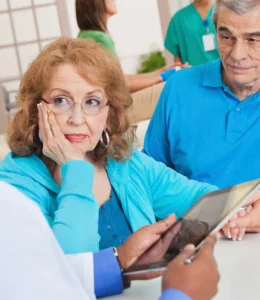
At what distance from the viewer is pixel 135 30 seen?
31.4 feet

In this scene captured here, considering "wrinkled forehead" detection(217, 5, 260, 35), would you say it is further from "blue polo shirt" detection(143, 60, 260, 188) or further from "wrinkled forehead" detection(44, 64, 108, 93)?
"wrinkled forehead" detection(44, 64, 108, 93)

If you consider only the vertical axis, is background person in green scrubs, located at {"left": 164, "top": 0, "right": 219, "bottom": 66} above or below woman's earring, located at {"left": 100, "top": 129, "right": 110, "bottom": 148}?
below

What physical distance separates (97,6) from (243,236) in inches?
→ 127

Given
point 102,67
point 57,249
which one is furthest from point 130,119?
point 57,249

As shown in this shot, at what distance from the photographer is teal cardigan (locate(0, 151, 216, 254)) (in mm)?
1521

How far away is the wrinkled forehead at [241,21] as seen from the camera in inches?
85.7

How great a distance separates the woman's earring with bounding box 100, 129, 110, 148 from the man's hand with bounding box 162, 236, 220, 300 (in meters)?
0.81

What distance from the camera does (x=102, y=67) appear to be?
5.75 ft

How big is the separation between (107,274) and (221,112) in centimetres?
114

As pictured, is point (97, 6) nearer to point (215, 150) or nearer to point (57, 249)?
point (215, 150)

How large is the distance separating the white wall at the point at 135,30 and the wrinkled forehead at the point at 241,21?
23.9 feet

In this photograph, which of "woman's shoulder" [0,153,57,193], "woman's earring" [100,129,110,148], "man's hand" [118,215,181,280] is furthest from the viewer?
"woman's earring" [100,129,110,148]

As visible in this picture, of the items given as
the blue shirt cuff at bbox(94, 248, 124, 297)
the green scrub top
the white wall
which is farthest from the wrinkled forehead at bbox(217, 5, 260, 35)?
the white wall

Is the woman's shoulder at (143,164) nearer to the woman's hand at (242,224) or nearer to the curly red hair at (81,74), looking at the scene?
the curly red hair at (81,74)
